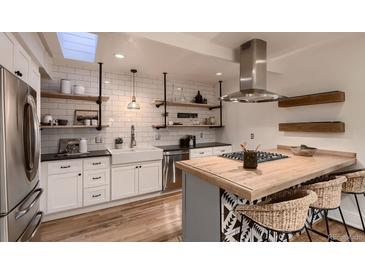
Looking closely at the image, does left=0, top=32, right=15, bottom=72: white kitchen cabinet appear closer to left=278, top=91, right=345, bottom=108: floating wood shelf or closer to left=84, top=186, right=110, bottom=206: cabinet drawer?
left=84, top=186, right=110, bottom=206: cabinet drawer

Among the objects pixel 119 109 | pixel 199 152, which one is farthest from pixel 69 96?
pixel 199 152

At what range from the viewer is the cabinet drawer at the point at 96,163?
271cm

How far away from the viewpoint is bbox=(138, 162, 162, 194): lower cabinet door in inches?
124

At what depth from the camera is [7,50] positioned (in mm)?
1384

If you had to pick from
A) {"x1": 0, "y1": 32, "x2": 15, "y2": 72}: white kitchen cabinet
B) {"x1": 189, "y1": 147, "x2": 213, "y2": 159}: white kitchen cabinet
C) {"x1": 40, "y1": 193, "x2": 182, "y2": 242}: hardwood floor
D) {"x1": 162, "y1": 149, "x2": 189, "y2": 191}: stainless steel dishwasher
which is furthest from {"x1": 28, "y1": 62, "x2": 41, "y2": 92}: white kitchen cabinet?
{"x1": 189, "y1": 147, "x2": 213, "y2": 159}: white kitchen cabinet

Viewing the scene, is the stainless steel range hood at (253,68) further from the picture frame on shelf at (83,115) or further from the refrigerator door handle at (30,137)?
the picture frame on shelf at (83,115)

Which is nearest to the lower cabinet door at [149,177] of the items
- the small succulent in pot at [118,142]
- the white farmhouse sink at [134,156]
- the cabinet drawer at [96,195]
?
the white farmhouse sink at [134,156]

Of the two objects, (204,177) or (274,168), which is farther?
(274,168)

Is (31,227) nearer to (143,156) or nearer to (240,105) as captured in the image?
(143,156)

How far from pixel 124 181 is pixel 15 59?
2036mm

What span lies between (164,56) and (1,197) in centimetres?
234

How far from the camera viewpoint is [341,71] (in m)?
2.38

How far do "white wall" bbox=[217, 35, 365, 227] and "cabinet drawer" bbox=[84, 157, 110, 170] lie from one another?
272 centimetres

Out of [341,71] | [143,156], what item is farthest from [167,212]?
[341,71]
